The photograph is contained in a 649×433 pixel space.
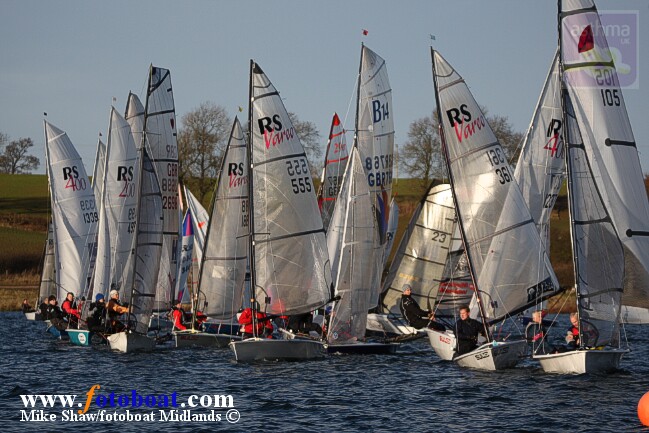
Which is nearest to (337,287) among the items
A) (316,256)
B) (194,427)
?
(316,256)

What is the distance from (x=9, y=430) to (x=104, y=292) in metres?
18.3

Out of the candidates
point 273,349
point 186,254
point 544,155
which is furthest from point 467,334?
point 186,254

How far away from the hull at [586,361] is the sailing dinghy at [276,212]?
7.17 metres

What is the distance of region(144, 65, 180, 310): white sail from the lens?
121 feet

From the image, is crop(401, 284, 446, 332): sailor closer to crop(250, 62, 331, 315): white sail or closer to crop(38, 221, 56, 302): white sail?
crop(250, 62, 331, 315): white sail

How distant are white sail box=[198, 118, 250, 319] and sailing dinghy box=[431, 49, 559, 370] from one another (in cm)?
925

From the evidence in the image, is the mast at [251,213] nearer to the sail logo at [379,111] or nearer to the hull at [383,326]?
the hull at [383,326]

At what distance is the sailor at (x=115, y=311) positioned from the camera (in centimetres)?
3306

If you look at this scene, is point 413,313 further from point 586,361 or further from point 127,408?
point 127,408

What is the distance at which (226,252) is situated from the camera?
35344 mm

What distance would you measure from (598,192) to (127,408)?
12001 mm

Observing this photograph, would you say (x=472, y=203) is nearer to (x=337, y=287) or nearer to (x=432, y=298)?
(x=337, y=287)

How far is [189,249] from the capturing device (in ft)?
156

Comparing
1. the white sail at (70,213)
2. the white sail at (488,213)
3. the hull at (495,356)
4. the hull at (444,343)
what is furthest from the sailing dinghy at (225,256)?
the hull at (495,356)
